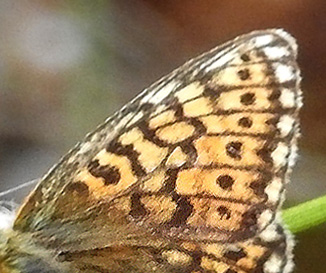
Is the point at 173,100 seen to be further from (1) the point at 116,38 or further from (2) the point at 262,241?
(1) the point at 116,38

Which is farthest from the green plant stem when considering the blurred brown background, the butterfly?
the blurred brown background

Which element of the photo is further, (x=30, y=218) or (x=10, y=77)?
(x=10, y=77)

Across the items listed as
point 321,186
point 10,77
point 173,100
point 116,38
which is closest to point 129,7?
point 116,38

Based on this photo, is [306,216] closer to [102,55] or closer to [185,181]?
[185,181]

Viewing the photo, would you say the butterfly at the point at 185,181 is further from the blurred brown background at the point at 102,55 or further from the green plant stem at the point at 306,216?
the blurred brown background at the point at 102,55

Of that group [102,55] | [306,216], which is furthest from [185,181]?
[102,55]

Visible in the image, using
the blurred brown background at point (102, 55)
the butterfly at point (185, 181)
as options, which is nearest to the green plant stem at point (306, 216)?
the butterfly at point (185, 181)
